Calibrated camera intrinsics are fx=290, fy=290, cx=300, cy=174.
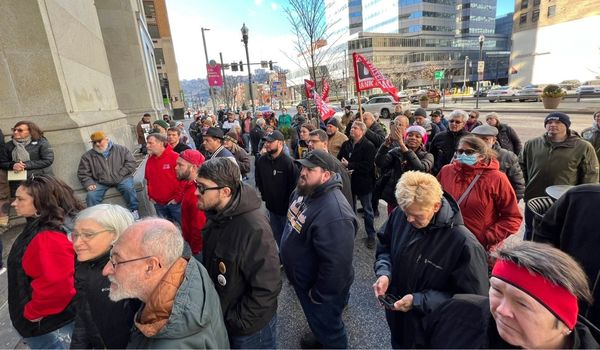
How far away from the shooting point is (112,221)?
188cm

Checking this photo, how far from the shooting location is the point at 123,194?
5.30m

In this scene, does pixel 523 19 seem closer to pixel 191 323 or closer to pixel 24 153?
pixel 24 153

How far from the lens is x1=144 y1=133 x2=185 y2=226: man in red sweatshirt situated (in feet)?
14.1

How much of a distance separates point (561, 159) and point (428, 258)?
9.73ft

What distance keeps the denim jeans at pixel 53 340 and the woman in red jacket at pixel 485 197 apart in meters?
3.48

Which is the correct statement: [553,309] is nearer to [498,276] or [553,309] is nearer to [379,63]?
[498,276]

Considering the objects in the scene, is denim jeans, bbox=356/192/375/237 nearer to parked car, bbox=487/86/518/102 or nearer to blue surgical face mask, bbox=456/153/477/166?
blue surgical face mask, bbox=456/153/477/166

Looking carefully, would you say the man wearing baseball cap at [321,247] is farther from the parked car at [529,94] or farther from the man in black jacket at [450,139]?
the parked car at [529,94]

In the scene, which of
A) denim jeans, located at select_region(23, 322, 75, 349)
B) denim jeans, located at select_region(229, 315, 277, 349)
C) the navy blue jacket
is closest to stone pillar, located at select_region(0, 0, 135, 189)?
denim jeans, located at select_region(23, 322, 75, 349)

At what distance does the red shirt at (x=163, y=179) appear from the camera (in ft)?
14.2

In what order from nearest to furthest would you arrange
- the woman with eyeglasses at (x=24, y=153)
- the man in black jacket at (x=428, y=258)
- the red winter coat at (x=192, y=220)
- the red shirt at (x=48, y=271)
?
the man in black jacket at (x=428, y=258), the red shirt at (x=48, y=271), the red winter coat at (x=192, y=220), the woman with eyeglasses at (x=24, y=153)

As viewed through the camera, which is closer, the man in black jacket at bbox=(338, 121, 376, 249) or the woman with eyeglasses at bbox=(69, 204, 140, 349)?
the woman with eyeglasses at bbox=(69, 204, 140, 349)

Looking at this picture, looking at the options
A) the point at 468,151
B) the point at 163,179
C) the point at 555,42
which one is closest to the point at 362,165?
the point at 468,151

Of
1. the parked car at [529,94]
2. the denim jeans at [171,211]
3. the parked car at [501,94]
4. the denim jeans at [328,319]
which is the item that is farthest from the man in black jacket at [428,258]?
the parked car at [501,94]
